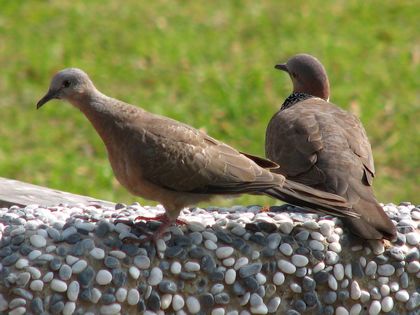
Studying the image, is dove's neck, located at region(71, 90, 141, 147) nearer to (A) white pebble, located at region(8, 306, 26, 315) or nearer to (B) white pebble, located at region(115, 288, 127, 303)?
(B) white pebble, located at region(115, 288, 127, 303)

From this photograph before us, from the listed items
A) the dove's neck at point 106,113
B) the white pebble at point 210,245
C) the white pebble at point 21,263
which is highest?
the dove's neck at point 106,113

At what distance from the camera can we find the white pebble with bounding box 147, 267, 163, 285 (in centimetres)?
448

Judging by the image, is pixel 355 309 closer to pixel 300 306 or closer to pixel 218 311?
pixel 300 306

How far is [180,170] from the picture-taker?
473 centimetres

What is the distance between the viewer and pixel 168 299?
4.48 meters

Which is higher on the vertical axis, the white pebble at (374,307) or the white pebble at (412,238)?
the white pebble at (412,238)

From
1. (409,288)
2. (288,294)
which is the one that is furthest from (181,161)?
(409,288)

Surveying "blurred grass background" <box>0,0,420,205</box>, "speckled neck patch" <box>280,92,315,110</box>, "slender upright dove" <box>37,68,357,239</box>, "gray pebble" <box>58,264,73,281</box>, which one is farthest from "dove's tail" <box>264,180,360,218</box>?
"blurred grass background" <box>0,0,420,205</box>

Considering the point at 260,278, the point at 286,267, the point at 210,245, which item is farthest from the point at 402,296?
the point at 210,245

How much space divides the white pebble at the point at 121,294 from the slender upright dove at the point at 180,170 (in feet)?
1.20

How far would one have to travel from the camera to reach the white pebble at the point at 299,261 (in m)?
4.70

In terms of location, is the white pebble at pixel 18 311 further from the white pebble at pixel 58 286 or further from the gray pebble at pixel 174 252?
the gray pebble at pixel 174 252

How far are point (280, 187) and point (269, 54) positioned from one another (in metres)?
5.16

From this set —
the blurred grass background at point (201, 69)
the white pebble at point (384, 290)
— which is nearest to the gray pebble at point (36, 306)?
the white pebble at point (384, 290)
